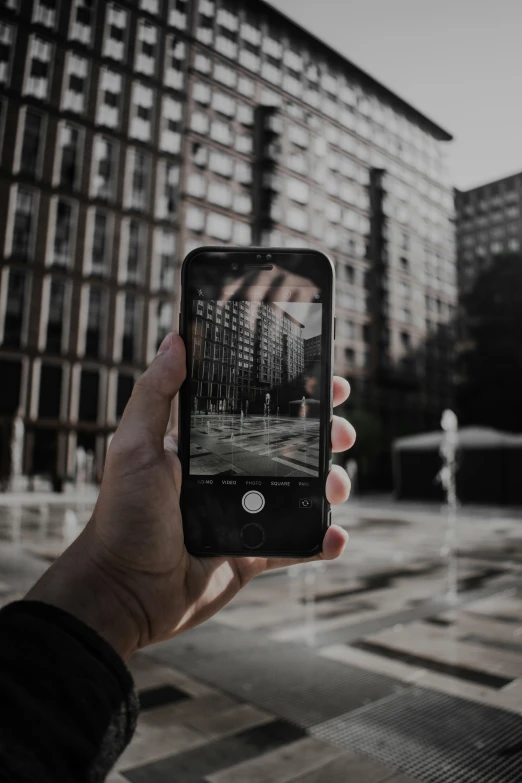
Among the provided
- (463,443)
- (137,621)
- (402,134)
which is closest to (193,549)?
(137,621)

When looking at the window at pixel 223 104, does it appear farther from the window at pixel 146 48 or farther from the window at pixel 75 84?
the window at pixel 75 84

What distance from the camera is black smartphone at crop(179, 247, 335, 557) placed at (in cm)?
151

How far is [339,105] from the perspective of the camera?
47.1 m

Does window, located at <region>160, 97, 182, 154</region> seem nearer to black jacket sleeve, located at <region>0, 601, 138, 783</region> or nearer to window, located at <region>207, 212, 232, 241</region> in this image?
window, located at <region>207, 212, 232, 241</region>

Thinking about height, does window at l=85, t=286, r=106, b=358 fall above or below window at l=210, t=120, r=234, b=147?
below

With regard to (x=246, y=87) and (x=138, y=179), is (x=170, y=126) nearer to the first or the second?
(x=138, y=179)

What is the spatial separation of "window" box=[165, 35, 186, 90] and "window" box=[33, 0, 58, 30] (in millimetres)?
6805

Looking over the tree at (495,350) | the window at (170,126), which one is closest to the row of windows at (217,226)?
the window at (170,126)

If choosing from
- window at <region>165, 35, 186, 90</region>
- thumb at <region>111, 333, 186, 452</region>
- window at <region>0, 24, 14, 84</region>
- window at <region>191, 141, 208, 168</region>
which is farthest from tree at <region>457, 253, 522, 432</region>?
thumb at <region>111, 333, 186, 452</region>

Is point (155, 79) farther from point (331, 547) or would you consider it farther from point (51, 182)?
point (331, 547)

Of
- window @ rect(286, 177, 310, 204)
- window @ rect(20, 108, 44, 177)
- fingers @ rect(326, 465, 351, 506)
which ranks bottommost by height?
fingers @ rect(326, 465, 351, 506)

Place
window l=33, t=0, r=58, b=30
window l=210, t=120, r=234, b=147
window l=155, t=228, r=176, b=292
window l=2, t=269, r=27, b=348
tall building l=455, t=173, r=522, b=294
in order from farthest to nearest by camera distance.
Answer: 1. window l=210, t=120, r=234, b=147
2. window l=155, t=228, r=176, b=292
3. window l=2, t=269, r=27, b=348
4. window l=33, t=0, r=58, b=30
5. tall building l=455, t=173, r=522, b=294

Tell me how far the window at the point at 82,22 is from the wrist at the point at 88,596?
39.2 metres

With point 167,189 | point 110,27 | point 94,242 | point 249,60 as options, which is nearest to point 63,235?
point 94,242
